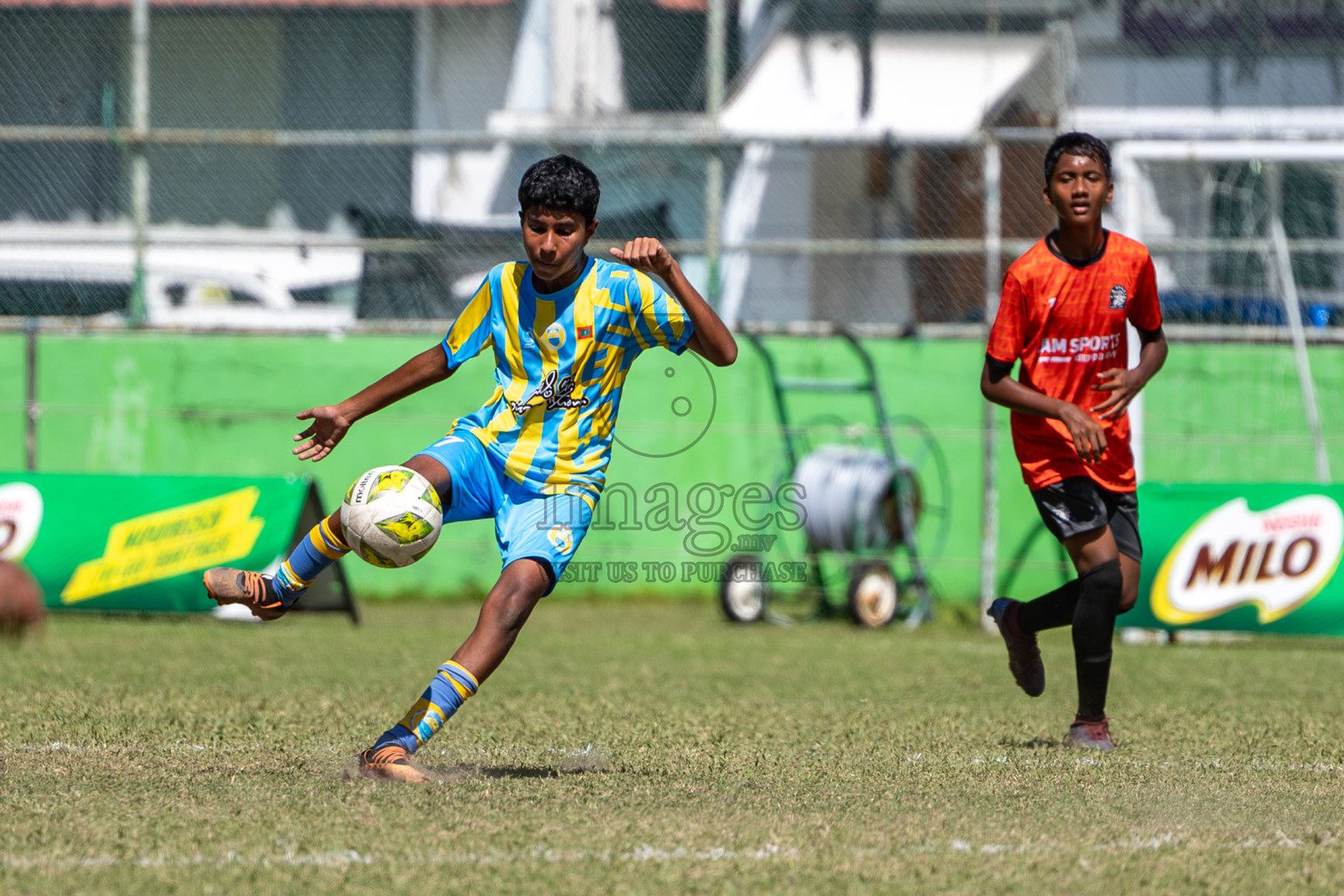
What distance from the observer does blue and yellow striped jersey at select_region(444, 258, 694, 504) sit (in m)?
4.97

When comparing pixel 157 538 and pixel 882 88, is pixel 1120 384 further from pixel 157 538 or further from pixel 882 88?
pixel 882 88

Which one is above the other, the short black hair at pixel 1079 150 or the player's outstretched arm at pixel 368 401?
the short black hair at pixel 1079 150

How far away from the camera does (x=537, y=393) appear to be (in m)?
4.98

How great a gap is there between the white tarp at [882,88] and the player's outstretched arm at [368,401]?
791 centimetres

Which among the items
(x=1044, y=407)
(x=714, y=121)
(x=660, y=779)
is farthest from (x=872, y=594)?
(x=660, y=779)

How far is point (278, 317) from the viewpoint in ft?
42.0

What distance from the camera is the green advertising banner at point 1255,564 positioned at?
9609mm

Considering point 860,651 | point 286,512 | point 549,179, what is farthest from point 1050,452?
point 286,512

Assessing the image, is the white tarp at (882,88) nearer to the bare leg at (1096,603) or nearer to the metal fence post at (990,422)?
the metal fence post at (990,422)

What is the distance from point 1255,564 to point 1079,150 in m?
4.78

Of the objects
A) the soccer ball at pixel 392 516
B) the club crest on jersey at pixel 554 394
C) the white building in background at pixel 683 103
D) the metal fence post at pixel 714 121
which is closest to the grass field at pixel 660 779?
the soccer ball at pixel 392 516

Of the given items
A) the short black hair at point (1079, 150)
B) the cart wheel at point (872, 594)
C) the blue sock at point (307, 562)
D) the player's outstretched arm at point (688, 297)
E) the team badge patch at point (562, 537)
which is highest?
the short black hair at point (1079, 150)

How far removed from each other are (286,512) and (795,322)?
4513 millimetres

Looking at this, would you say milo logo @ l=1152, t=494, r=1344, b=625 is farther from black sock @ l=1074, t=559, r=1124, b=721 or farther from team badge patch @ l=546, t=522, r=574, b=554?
team badge patch @ l=546, t=522, r=574, b=554
